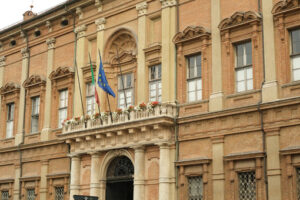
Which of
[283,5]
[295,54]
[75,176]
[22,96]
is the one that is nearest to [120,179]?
[75,176]

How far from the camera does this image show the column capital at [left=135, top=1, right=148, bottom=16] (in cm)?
2592

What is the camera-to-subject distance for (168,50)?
2431 centimetres

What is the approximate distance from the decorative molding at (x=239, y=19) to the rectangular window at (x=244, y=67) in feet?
3.03

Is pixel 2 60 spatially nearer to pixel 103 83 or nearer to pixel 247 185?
pixel 103 83

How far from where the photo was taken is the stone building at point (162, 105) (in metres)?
20.4

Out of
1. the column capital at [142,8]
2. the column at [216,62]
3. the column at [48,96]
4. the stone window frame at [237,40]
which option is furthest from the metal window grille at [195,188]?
the column at [48,96]

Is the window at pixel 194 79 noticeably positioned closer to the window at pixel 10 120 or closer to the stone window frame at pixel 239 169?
the stone window frame at pixel 239 169

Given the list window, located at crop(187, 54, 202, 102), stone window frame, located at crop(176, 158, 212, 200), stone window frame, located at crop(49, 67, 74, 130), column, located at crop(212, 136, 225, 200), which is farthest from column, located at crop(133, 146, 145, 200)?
stone window frame, located at crop(49, 67, 74, 130)

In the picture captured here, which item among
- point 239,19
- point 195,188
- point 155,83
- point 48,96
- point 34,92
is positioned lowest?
point 195,188

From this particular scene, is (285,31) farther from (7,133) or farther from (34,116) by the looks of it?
(7,133)

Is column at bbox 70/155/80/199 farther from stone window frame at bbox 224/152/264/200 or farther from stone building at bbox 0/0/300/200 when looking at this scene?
stone window frame at bbox 224/152/264/200

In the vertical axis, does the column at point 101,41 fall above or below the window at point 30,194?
above

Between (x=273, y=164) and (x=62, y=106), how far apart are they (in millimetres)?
14332

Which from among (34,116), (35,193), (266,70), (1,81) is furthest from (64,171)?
(266,70)
